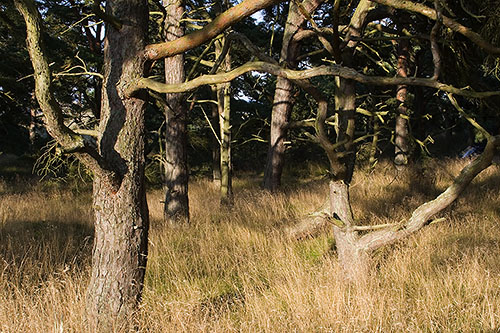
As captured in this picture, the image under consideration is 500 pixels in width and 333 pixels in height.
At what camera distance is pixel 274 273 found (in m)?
4.46

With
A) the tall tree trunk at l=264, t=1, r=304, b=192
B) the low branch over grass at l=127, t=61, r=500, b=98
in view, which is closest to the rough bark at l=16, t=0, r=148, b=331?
the low branch over grass at l=127, t=61, r=500, b=98

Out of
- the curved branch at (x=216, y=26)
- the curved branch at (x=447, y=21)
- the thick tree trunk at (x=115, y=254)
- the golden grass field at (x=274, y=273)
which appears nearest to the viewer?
the curved branch at (x=216, y=26)

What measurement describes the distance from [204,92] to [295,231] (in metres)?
10.7

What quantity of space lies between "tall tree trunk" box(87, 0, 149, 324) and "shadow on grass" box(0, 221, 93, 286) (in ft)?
3.64

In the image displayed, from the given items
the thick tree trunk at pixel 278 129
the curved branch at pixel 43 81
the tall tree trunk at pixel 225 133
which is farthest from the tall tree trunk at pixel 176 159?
the curved branch at pixel 43 81

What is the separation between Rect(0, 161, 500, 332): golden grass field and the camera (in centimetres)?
307

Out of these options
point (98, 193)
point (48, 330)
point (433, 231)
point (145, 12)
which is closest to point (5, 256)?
point (48, 330)

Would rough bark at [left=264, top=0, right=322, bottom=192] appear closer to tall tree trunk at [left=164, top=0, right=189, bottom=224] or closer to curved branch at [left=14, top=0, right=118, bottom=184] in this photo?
tall tree trunk at [left=164, top=0, right=189, bottom=224]

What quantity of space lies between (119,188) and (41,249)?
3715 mm

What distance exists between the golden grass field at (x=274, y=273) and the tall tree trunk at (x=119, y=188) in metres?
0.26

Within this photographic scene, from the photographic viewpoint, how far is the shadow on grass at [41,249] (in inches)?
180

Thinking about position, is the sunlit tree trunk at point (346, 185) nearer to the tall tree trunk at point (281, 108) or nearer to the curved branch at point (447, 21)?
the curved branch at point (447, 21)

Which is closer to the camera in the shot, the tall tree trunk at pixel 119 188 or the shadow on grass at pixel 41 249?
the tall tree trunk at pixel 119 188

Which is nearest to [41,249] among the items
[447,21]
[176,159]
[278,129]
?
[176,159]
